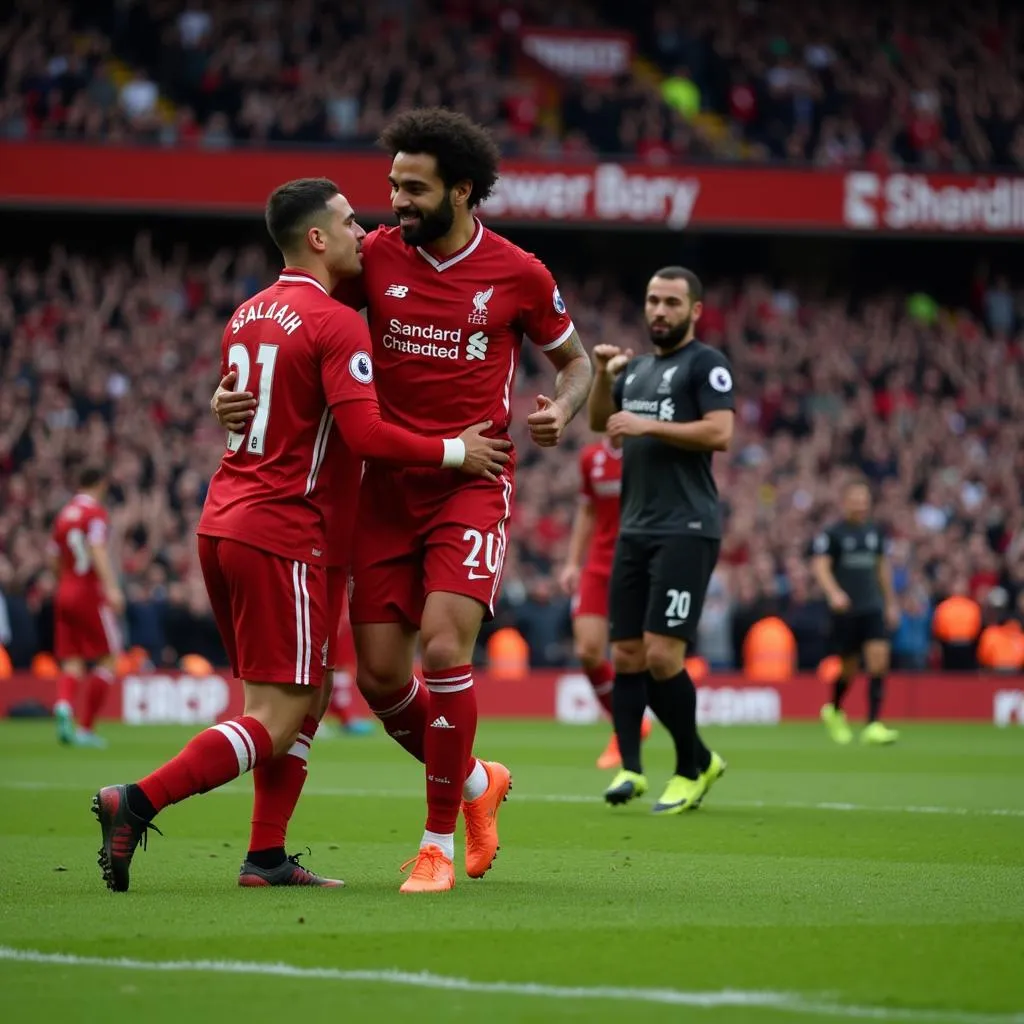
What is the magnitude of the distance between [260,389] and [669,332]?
155 inches

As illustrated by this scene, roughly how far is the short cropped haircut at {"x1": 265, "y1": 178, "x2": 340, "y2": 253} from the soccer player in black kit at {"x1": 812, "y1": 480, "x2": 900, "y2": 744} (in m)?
11.6

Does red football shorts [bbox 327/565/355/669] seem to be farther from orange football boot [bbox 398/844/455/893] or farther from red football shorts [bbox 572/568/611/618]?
red football shorts [bbox 572/568/611/618]

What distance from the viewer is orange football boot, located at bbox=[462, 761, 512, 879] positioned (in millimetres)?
6988

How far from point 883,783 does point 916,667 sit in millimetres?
12131

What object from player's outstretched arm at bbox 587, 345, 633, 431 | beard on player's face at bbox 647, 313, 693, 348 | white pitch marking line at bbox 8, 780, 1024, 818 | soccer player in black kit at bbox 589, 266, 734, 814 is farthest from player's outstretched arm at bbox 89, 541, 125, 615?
beard on player's face at bbox 647, 313, 693, 348

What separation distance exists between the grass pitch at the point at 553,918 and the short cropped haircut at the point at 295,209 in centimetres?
221

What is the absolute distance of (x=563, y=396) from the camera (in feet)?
23.2

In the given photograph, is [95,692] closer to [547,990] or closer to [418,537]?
[418,537]

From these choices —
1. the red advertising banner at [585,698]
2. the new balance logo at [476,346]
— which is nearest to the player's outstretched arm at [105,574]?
the red advertising banner at [585,698]

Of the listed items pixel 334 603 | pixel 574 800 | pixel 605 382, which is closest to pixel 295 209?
pixel 334 603

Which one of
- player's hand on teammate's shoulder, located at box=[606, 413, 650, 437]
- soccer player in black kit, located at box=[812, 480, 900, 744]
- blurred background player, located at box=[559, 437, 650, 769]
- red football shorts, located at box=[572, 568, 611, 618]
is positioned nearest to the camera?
player's hand on teammate's shoulder, located at box=[606, 413, 650, 437]

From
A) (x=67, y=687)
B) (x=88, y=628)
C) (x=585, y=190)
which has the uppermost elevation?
(x=585, y=190)

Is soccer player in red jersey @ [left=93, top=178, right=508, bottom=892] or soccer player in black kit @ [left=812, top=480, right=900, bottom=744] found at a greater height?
soccer player in red jersey @ [left=93, top=178, right=508, bottom=892]

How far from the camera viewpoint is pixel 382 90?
96.2 ft
